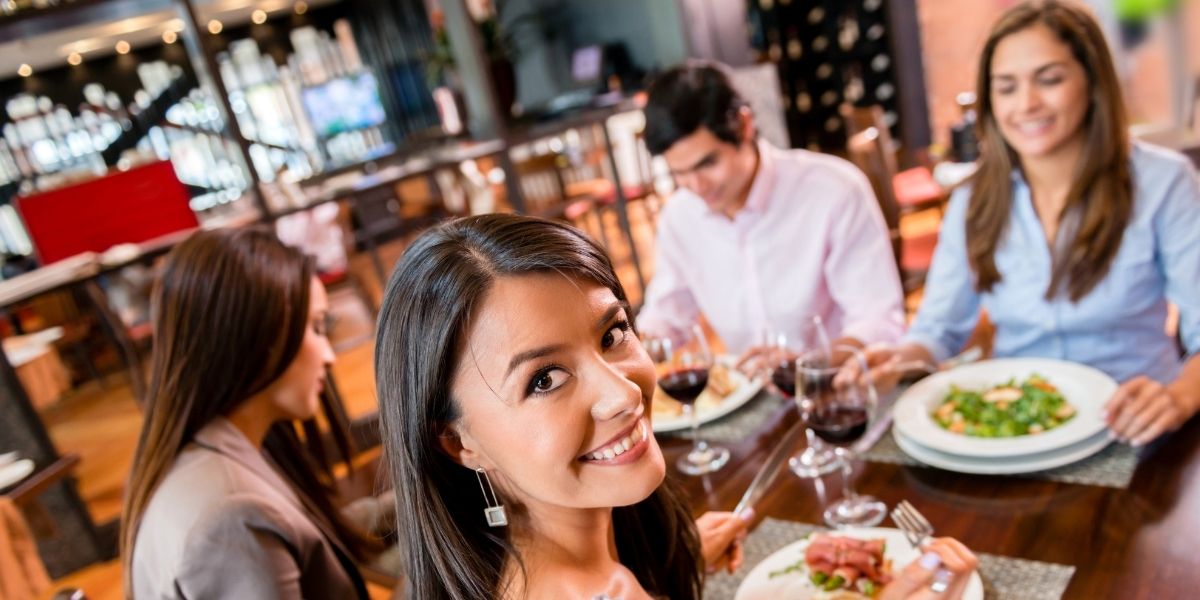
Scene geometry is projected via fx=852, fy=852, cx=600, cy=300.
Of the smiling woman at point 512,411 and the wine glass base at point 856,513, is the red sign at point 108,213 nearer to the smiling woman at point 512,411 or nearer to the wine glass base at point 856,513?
the smiling woman at point 512,411

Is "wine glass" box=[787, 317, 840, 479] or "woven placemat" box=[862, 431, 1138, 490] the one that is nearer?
"woven placemat" box=[862, 431, 1138, 490]

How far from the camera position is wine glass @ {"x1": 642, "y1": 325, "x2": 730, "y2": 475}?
153 centimetres

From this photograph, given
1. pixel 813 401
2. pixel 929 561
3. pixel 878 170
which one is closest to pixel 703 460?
pixel 813 401

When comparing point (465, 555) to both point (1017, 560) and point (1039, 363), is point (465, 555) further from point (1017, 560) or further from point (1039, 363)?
point (1039, 363)

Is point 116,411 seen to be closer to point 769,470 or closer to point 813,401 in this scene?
point 769,470

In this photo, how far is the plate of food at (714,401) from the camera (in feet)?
5.56

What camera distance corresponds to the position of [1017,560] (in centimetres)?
103

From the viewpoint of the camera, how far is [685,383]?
1.53m

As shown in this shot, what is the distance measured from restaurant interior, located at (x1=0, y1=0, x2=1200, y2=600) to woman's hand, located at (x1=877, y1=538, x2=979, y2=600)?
4cm

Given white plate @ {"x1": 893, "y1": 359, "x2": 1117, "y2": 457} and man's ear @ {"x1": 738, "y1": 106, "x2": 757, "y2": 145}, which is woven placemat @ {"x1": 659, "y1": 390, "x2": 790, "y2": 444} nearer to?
white plate @ {"x1": 893, "y1": 359, "x2": 1117, "y2": 457}

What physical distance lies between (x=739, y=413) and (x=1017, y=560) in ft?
2.33

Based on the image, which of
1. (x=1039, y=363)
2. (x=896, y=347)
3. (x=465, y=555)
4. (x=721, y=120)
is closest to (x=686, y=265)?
(x=721, y=120)

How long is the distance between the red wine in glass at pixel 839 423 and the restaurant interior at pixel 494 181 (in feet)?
0.16

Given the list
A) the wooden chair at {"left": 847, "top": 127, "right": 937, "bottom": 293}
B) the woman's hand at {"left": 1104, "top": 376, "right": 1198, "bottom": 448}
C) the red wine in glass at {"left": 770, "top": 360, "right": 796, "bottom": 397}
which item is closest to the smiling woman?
the woman's hand at {"left": 1104, "top": 376, "right": 1198, "bottom": 448}
